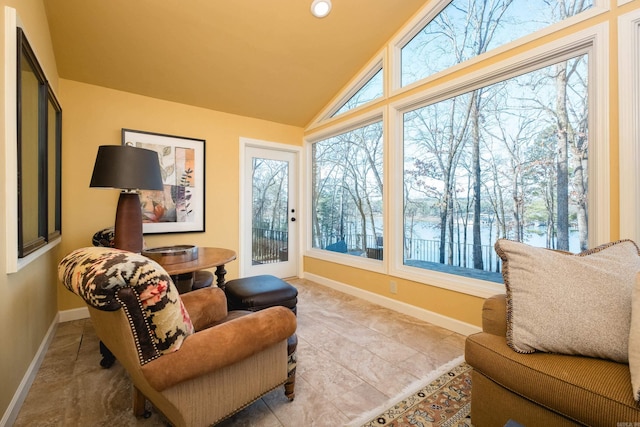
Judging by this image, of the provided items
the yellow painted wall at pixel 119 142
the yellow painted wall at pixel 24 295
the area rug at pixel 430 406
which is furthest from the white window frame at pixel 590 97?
the yellow painted wall at pixel 24 295

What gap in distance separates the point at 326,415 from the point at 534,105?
2501mm

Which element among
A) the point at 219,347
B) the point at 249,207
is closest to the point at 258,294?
the point at 219,347

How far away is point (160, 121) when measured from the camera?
10.3ft

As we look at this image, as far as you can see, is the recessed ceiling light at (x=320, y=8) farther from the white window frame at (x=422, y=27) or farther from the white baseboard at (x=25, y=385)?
the white baseboard at (x=25, y=385)

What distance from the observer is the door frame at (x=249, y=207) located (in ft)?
12.1

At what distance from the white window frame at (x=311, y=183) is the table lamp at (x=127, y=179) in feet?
7.09

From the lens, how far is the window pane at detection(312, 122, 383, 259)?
334 centimetres

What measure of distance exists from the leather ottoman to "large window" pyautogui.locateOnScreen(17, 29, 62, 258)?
4.05 ft

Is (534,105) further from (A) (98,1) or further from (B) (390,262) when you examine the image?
(A) (98,1)

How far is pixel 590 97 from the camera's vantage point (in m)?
1.86

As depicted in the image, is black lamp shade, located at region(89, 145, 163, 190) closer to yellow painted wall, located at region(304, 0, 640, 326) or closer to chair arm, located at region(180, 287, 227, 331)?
chair arm, located at region(180, 287, 227, 331)

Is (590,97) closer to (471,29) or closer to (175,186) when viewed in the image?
(471,29)

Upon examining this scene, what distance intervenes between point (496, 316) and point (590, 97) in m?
1.64

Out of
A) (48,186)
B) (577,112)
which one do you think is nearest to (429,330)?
(577,112)
